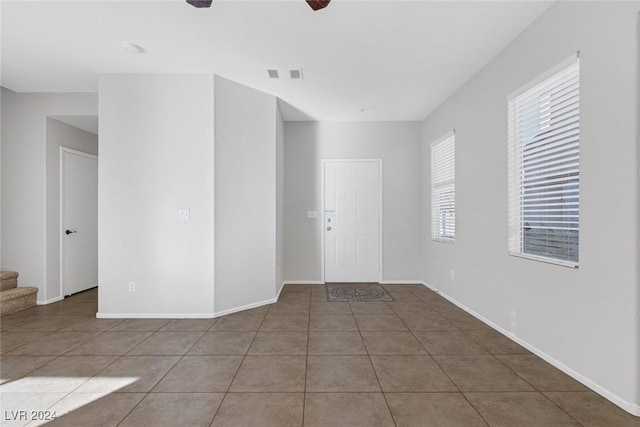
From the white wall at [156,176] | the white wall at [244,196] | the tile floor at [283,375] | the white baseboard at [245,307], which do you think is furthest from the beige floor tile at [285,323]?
the white wall at [156,176]

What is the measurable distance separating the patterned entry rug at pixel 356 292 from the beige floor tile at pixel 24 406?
2822mm

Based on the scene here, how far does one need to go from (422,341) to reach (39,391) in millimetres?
2846

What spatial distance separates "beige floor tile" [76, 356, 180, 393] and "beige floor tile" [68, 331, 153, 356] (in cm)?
21

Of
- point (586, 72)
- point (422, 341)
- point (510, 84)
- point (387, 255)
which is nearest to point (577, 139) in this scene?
point (586, 72)

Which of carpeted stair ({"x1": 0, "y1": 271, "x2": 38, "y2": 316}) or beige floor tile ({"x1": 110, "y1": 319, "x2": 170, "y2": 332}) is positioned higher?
carpeted stair ({"x1": 0, "y1": 271, "x2": 38, "y2": 316})

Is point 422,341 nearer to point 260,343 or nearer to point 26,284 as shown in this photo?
point 260,343

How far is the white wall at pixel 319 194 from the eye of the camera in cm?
495

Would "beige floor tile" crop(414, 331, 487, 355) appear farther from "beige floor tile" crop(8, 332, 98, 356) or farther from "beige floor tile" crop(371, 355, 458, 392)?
"beige floor tile" crop(8, 332, 98, 356)

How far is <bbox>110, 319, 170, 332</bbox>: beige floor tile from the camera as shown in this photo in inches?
118

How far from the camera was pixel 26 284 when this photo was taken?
3865 mm

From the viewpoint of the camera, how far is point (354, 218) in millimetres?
5000

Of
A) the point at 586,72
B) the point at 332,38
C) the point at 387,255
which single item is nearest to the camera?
the point at 586,72

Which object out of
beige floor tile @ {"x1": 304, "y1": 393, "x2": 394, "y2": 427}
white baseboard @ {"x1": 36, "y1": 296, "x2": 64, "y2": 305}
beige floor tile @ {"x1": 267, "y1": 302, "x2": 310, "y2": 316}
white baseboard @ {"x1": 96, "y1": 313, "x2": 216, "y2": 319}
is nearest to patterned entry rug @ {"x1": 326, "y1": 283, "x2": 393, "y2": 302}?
beige floor tile @ {"x1": 267, "y1": 302, "x2": 310, "y2": 316}

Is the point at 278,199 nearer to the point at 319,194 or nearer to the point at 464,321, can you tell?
the point at 319,194
